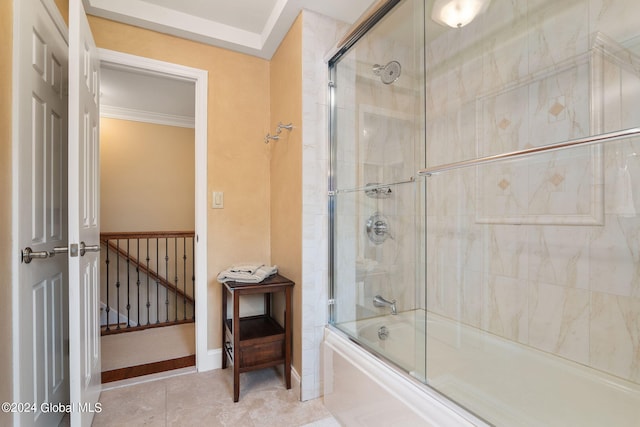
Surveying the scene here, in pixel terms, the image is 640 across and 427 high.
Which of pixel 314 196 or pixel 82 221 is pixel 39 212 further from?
pixel 314 196

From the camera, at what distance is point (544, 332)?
1.51 m

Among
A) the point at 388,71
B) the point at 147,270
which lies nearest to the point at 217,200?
the point at 388,71

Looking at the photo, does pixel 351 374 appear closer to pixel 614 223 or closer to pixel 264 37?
pixel 614 223

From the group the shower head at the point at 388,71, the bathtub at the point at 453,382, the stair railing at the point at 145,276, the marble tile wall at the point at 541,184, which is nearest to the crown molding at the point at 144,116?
the stair railing at the point at 145,276

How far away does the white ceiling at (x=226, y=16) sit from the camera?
5.93 feet

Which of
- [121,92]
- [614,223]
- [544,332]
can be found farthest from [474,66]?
[121,92]

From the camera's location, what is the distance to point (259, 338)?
1.82 metres

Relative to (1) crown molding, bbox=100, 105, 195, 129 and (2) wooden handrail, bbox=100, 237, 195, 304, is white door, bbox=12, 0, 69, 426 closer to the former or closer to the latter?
(2) wooden handrail, bbox=100, 237, 195, 304

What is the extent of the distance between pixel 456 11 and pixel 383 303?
175 cm

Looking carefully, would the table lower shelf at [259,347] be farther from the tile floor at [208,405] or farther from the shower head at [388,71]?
the shower head at [388,71]

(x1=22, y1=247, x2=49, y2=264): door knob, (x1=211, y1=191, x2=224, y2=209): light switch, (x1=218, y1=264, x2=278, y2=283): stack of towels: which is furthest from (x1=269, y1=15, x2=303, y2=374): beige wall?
(x1=22, y1=247, x2=49, y2=264): door knob

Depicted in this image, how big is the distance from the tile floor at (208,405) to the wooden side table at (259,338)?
4.2 inches

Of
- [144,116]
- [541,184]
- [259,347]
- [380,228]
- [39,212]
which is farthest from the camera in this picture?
[144,116]

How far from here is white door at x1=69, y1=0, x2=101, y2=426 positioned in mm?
1244
